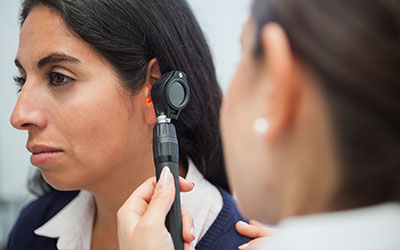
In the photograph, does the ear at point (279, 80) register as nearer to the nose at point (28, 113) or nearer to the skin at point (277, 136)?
the skin at point (277, 136)

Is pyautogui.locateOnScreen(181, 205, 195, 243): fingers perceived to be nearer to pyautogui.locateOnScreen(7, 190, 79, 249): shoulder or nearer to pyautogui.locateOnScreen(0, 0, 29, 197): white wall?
pyautogui.locateOnScreen(7, 190, 79, 249): shoulder

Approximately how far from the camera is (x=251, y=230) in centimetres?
104

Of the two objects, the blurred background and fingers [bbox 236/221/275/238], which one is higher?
the blurred background

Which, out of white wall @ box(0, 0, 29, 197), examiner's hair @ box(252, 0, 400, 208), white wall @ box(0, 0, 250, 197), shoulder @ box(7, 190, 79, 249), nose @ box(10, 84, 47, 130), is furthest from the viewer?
white wall @ box(0, 0, 29, 197)

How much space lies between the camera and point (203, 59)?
120 centimetres

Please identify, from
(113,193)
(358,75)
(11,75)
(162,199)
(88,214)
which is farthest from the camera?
(11,75)

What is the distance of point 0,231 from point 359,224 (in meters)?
2.22

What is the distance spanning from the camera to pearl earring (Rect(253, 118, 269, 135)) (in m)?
0.54

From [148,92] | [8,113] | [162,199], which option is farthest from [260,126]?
[8,113]

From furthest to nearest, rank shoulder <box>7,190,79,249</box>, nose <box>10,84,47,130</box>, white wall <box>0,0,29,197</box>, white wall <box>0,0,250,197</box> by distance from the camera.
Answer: white wall <box>0,0,29,197</box>
white wall <box>0,0,250,197</box>
shoulder <box>7,190,79,249</box>
nose <box>10,84,47,130</box>

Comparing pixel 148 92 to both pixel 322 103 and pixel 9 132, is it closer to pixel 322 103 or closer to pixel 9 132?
pixel 322 103

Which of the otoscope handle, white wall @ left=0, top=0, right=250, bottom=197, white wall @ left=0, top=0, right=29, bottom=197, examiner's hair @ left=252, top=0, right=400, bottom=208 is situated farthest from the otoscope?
white wall @ left=0, top=0, right=29, bottom=197

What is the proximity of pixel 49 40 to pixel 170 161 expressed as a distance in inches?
18.6

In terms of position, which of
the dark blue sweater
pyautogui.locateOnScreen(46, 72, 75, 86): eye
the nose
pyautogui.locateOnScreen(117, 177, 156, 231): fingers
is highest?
pyautogui.locateOnScreen(46, 72, 75, 86): eye
